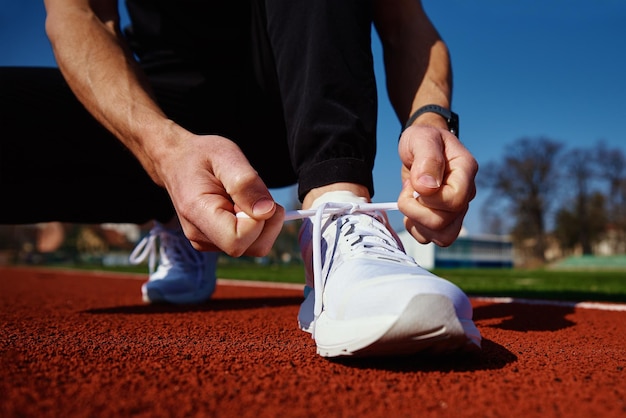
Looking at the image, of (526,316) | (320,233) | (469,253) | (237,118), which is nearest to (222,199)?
(320,233)

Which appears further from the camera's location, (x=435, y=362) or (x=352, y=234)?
(x=352, y=234)

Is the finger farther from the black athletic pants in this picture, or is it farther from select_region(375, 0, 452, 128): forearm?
select_region(375, 0, 452, 128): forearm

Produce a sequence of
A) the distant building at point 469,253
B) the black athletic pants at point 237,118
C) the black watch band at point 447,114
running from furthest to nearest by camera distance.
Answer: the distant building at point 469,253 < the black watch band at point 447,114 < the black athletic pants at point 237,118

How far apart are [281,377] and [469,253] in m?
34.4

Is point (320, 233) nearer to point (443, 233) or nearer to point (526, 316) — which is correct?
point (443, 233)

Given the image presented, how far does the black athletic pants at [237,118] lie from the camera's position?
50.6 inches

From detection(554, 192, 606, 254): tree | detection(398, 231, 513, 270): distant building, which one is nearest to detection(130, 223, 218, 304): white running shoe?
detection(398, 231, 513, 270): distant building

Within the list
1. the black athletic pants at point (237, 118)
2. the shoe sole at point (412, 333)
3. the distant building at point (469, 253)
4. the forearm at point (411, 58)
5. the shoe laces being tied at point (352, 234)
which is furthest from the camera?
the distant building at point (469, 253)

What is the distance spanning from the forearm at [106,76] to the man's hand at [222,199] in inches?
6.3

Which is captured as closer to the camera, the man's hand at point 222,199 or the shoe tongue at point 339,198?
the man's hand at point 222,199

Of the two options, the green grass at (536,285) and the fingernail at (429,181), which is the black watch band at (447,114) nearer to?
the fingernail at (429,181)

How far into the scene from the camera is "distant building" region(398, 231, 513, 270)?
3016 centimetres

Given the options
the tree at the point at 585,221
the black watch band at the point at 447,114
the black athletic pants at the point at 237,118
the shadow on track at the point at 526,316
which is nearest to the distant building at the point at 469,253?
the tree at the point at 585,221

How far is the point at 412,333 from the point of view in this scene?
0.84 metres
